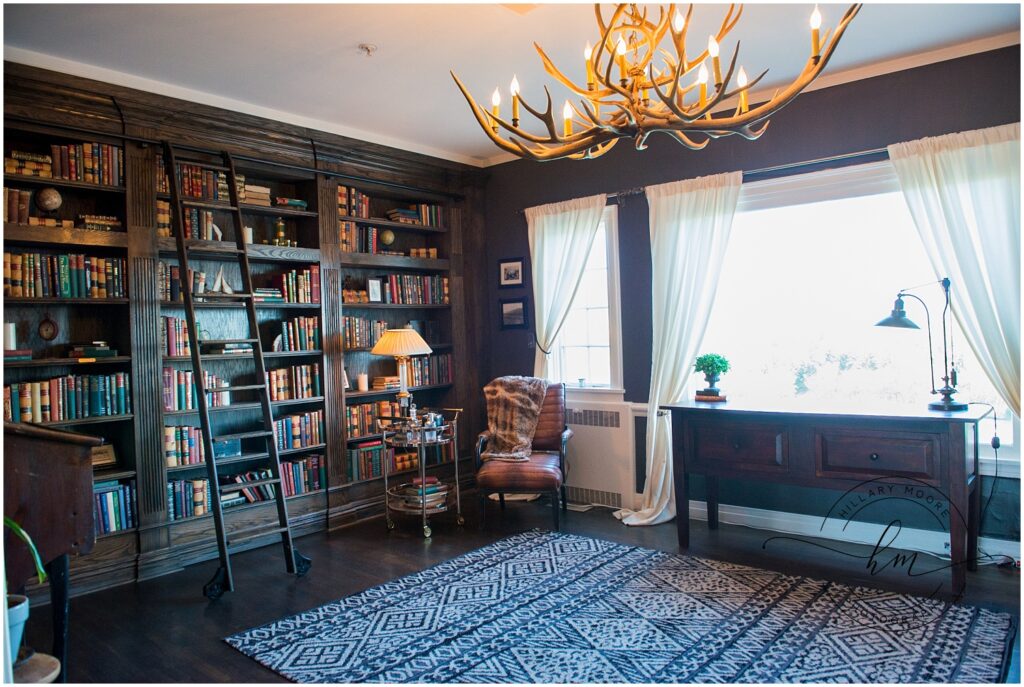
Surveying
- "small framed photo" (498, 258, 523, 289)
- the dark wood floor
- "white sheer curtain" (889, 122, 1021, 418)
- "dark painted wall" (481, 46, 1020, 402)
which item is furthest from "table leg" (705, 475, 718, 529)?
"small framed photo" (498, 258, 523, 289)

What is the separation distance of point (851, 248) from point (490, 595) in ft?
10.3

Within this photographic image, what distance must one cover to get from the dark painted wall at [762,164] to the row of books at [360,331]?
3.74 feet

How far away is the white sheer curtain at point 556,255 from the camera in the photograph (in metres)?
5.61

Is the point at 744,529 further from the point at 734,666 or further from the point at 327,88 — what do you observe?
the point at 327,88

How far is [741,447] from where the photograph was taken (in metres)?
4.14

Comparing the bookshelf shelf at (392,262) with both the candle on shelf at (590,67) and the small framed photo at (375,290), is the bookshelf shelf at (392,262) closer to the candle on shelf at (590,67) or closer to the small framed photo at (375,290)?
the small framed photo at (375,290)

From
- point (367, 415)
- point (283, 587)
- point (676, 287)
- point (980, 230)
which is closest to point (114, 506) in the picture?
point (283, 587)

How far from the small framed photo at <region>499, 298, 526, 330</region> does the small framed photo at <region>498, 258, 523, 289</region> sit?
0.43ft

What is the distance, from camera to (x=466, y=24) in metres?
3.56

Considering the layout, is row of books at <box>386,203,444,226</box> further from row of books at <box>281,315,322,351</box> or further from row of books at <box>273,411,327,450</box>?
row of books at <box>273,411,327,450</box>

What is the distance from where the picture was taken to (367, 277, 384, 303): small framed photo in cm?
564

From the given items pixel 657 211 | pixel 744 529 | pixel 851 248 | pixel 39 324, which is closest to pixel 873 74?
pixel 851 248

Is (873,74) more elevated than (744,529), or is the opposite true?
(873,74)

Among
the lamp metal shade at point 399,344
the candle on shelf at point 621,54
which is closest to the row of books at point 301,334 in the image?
the lamp metal shade at point 399,344
